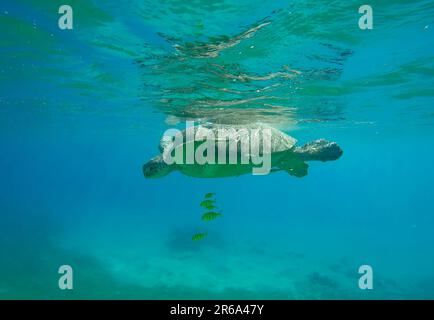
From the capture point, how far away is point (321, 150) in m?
9.73

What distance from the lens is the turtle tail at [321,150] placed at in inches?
382

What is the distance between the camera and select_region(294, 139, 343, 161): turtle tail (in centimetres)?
970

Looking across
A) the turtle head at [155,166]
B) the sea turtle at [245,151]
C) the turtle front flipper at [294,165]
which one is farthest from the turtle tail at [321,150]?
the turtle head at [155,166]

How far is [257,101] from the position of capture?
17.5 metres

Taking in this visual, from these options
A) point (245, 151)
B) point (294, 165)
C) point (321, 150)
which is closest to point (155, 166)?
point (245, 151)

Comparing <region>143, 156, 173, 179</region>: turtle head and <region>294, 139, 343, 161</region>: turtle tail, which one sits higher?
<region>294, 139, 343, 161</region>: turtle tail

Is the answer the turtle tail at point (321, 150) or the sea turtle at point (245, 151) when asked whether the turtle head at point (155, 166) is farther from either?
the turtle tail at point (321, 150)

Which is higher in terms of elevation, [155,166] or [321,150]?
[321,150]

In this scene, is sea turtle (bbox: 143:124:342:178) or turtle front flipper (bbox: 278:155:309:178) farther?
turtle front flipper (bbox: 278:155:309:178)

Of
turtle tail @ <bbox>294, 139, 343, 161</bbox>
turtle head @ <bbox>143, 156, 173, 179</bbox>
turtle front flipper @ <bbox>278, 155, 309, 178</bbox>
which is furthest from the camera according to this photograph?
turtle front flipper @ <bbox>278, 155, 309, 178</bbox>

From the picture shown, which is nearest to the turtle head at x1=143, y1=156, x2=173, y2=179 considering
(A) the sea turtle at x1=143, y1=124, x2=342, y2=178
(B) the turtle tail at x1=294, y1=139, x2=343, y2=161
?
(A) the sea turtle at x1=143, y1=124, x2=342, y2=178

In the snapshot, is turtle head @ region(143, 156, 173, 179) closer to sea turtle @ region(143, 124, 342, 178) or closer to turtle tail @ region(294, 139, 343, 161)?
sea turtle @ region(143, 124, 342, 178)

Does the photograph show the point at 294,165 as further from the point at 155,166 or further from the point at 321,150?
the point at 155,166

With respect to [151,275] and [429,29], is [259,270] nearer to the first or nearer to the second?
[151,275]
